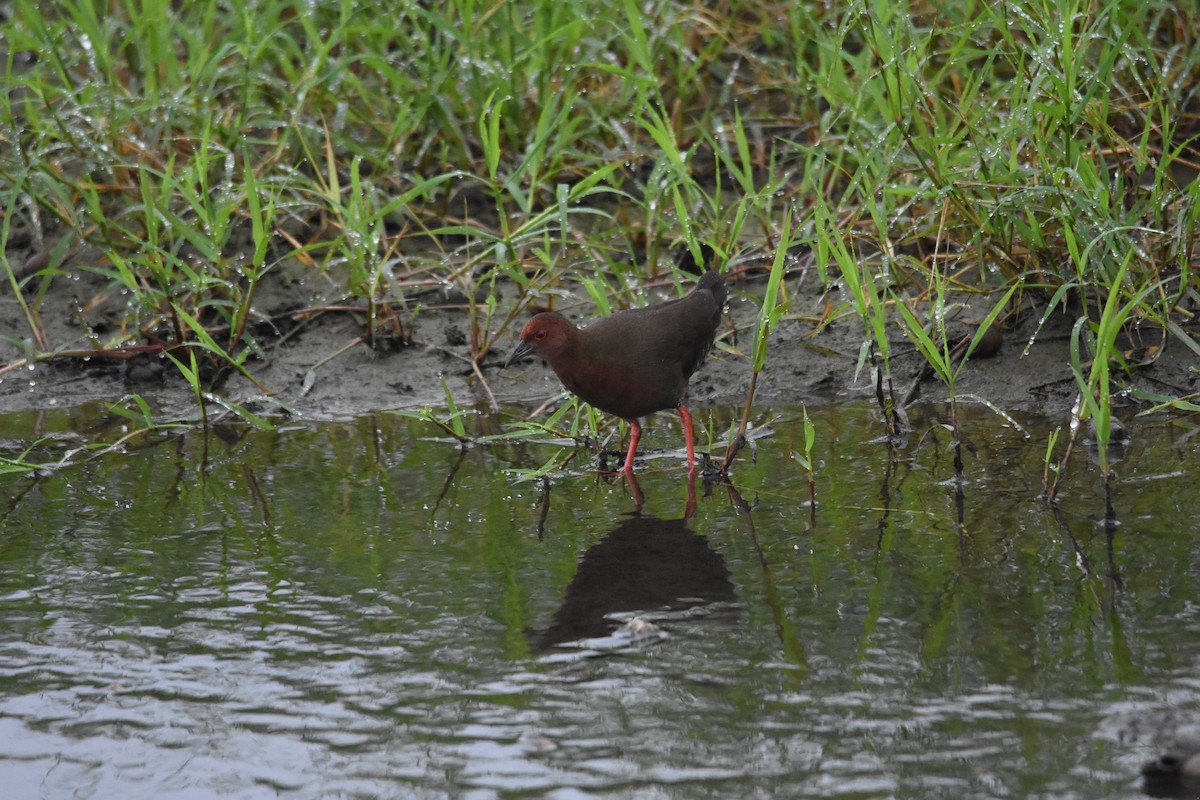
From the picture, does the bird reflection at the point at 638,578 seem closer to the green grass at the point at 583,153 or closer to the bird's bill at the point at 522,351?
the bird's bill at the point at 522,351

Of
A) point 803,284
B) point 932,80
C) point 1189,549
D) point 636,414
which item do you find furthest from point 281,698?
point 932,80

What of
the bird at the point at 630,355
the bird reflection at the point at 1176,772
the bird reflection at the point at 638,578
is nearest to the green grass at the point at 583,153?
the bird at the point at 630,355

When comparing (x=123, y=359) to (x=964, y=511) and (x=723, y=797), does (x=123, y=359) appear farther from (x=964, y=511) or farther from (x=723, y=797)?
(x=723, y=797)

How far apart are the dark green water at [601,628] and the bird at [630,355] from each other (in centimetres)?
23

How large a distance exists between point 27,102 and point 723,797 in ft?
15.8

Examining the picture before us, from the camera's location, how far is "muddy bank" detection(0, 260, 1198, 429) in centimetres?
546

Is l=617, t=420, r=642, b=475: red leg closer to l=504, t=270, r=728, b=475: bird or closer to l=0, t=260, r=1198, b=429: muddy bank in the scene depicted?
l=504, t=270, r=728, b=475: bird

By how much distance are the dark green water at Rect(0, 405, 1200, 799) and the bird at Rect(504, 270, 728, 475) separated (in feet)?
0.75

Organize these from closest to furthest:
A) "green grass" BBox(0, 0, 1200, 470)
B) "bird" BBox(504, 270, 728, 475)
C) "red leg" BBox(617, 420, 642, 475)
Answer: "bird" BBox(504, 270, 728, 475)
"red leg" BBox(617, 420, 642, 475)
"green grass" BBox(0, 0, 1200, 470)

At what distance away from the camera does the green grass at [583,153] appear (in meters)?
5.05

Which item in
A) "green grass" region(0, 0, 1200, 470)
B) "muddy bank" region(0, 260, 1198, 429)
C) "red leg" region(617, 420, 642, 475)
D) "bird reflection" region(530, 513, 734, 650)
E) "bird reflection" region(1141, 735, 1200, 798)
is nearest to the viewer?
"bird reflection" region(1141, 735, 1200, 798)

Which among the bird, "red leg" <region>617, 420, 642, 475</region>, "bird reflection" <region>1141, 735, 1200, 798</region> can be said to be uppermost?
the bird

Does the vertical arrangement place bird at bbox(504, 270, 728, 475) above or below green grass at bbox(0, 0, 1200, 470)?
below

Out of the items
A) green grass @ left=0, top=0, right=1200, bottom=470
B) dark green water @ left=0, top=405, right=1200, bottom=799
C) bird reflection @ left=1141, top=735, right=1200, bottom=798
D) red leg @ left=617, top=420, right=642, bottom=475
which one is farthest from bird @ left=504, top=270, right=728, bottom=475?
bird reflection @ left=1141, top=735, right=1200, bottom=798
